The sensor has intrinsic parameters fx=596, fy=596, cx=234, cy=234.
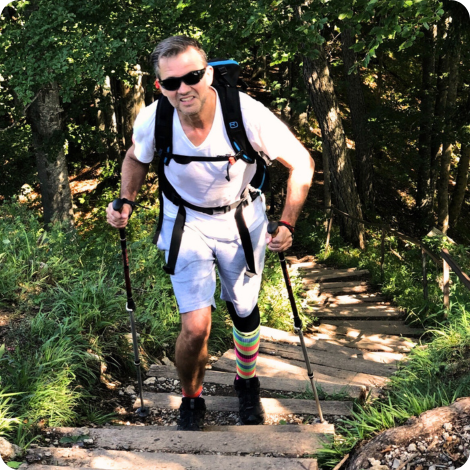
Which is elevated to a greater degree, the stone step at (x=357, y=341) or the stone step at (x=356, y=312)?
the stone step at (x=357, y=341)

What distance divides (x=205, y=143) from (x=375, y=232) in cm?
1310

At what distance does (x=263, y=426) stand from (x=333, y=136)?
911 centimetres

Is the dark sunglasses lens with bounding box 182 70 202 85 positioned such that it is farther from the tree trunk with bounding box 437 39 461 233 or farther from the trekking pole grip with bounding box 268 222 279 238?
the tree trunk with bounding box 437 39 461 233

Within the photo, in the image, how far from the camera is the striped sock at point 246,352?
383 cm

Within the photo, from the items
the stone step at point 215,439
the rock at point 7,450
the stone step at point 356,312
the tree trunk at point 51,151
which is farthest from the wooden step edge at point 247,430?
the tree trunk at point 51,151

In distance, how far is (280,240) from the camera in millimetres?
3312

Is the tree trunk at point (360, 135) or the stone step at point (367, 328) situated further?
the tree trunk at point (360, 135)

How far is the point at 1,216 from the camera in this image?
7336mm

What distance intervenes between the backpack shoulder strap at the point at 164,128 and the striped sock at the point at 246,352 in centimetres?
131

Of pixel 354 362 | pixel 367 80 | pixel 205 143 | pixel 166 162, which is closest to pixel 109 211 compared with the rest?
pixel 166 162

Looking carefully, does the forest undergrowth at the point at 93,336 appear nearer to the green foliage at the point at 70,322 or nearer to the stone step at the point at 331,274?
the green foliage at the point at 70,322

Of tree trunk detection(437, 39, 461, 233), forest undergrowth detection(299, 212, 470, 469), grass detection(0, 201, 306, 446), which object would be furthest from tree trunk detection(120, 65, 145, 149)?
grass detection(0, 201, 306, 446)

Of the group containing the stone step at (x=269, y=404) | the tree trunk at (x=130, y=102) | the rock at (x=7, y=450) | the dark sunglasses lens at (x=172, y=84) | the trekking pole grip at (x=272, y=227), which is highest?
the tree trunk at (x=130, y=102)

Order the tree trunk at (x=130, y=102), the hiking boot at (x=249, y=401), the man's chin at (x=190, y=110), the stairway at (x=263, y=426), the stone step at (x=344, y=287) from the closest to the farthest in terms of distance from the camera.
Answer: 1. the stairway at (x=263, y=426)
2. the man's chin at (x=190, y=110)
3. the hiking boot at (x=249, y=401)
4. the stone step at (x=344, y=287)
5. the tree trunk at (x=130, y=102)
